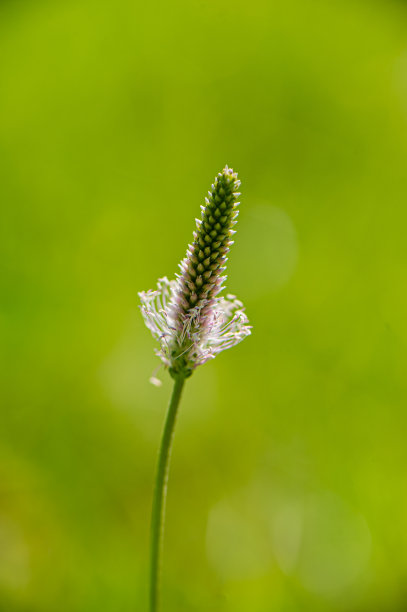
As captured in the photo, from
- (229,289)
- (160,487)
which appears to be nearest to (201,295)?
(160,487)

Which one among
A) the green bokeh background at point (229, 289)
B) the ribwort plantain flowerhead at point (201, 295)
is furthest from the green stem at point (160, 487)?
the green bokeh background at point (229, 289)

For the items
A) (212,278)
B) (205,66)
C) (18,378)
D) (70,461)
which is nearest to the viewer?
(212,278)

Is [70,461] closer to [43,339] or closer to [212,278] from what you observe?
[43,339]

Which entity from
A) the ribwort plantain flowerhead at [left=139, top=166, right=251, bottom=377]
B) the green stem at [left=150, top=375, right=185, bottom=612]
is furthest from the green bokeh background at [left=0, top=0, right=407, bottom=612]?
Answer: the ribwort plantain flowerhead at [left=139, top=166, right=251, bottom=377]

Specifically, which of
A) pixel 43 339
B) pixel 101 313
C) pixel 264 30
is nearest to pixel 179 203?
pixel 101 313

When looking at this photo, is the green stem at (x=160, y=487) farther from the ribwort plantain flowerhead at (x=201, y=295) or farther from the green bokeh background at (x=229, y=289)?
the green bokeh background at (x=229, y=289)

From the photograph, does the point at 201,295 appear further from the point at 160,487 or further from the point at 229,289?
the point at 229,289
